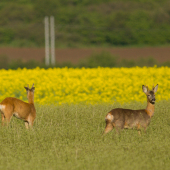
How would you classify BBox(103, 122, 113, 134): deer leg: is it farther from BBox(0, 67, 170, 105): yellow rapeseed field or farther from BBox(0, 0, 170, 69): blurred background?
BBox(0, 0, 170, 69): blurred background

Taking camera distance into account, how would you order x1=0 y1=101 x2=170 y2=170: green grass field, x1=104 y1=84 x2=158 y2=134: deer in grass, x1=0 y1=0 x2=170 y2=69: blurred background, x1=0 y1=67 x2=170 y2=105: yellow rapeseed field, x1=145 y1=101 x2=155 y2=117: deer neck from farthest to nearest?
1. x1=0 y1=0 x2=170 y2=69: blurred background
2. x1=0 y1=67 x2=170 y2=105: yellow rapeseed field
3. x1=145 y1=101 x2=155 y2=117: deer neck
4. x1=104 y1=84 x2=158 y2=134: deer in grass
5. x1=0 y1=101 x2=170 y2=170: green grass field

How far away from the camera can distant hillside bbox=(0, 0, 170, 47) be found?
49.9 meters

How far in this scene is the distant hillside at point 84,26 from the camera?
49938 millimetres

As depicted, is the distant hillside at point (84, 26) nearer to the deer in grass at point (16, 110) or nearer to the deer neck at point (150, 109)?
the deer in grass at point (16, 110)

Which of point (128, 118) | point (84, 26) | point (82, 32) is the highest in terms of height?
point (84, 26)

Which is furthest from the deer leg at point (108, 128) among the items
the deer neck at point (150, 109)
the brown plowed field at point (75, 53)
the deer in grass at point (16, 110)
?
the brown plowed field at point (75, 53)

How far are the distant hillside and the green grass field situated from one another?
40.9 metres

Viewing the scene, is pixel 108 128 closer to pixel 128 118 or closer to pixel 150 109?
pixel 128 118

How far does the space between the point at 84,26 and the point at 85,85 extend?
1436 inches

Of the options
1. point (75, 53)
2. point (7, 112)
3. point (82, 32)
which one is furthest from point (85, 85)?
point (82, 32)

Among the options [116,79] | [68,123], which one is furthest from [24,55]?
[68,123]

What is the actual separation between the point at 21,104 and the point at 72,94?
20.8 ft

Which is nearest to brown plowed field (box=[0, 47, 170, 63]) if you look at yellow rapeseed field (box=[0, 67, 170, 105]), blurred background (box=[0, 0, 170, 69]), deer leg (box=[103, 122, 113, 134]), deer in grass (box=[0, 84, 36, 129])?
blurred background (box=[0, 0, 170, 69])

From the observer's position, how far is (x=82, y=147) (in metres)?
6.76
